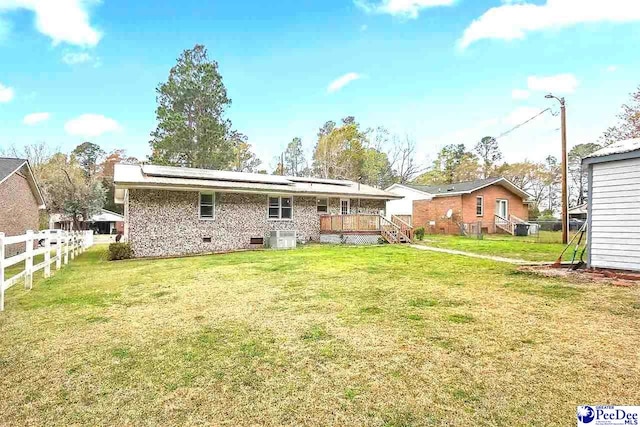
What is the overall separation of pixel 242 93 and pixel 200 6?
17398 millimetres

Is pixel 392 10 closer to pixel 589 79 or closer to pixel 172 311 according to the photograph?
pixel 589 79

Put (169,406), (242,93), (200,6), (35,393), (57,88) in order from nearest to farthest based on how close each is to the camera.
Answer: (169,406)
(35,393)
(200,6)
(57,88)
(242,93)

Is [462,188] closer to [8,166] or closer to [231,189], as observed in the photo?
[231,189]

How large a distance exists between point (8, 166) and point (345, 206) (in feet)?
52.1

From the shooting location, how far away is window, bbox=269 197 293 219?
18.0 metres

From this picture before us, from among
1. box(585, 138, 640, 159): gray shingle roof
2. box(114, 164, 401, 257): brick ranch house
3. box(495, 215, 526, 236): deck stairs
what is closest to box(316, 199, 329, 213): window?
box(114, 164, 401, 257): brick ranch house

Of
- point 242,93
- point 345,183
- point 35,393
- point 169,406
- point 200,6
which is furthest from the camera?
point 242,93

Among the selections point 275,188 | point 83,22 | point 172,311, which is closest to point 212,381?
point 172,311

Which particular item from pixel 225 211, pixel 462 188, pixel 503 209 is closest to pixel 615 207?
pixel 225 211

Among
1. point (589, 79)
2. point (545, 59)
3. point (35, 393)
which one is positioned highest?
point (545, 59)

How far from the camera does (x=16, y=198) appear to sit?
1588cm

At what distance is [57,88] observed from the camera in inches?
1090

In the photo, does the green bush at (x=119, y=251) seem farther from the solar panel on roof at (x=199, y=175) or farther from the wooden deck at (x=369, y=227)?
the wooden deck at (x=369, y=227)

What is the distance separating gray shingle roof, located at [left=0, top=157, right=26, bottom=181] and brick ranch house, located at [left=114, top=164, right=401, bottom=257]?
391cm
